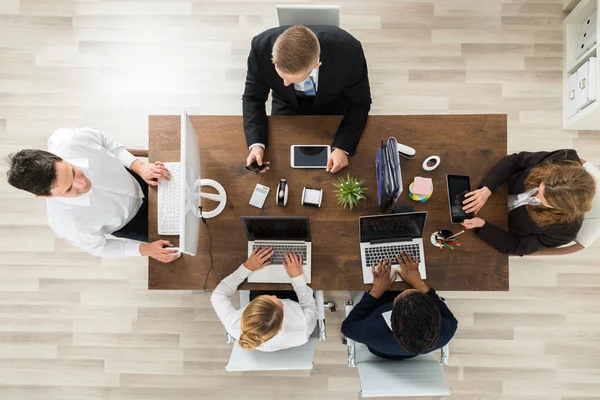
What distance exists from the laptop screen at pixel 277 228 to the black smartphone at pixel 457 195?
32.0 inches

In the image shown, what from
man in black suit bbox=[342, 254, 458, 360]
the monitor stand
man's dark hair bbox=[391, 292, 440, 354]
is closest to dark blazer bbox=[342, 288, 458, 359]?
man in black suit bbox=[342, 254, 458, 360]

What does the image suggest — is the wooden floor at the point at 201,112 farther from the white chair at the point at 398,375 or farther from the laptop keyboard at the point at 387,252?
the laptop keyboard at the point at 387,252

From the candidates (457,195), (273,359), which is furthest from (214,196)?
(457,195)

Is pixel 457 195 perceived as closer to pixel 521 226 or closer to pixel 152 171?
pixel 521 226

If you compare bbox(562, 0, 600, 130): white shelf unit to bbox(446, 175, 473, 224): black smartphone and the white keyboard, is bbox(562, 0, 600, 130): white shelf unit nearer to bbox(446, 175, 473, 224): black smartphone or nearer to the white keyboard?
bbox(446, 175, 473, 224): black smartphone

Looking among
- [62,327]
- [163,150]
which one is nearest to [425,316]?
[163,150]

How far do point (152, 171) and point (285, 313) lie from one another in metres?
1.07

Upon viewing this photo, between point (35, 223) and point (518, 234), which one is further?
point (35, 223)

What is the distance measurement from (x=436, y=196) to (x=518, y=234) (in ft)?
1.60

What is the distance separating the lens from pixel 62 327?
310 cm

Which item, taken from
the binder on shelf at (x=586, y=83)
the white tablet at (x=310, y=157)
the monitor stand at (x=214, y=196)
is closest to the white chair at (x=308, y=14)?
the white tablet at (x=310, y=157)

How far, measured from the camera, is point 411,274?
85.2 inches

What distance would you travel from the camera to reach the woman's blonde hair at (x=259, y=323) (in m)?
1.92

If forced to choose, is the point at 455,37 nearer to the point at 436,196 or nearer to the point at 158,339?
the point at 436,196
